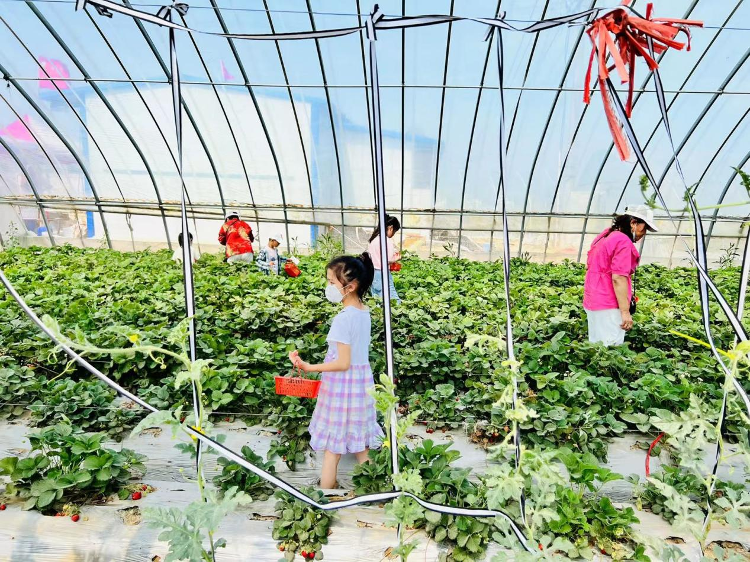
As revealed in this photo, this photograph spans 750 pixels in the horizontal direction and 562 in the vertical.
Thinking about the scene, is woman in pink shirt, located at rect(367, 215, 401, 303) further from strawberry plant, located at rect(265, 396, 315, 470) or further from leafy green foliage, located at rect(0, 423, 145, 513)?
leafy green foliage, located at rect(0, 423, 145, 513)

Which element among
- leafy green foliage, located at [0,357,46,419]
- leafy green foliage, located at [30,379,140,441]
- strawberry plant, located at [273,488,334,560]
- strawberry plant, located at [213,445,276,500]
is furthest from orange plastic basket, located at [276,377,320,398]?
leafy green foliage, located at [0,357,46,419]

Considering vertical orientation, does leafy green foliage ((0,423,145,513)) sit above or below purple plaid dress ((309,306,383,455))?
below

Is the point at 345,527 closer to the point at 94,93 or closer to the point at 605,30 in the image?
the point at 605,30

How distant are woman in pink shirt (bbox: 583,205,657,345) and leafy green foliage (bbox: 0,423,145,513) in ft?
12.8

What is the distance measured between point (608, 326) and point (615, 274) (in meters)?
0.54

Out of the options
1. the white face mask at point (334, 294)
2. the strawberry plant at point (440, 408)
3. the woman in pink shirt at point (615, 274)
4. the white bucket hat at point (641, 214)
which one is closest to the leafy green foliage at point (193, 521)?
the white face mask at point (334, 294)

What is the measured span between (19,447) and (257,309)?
252cm

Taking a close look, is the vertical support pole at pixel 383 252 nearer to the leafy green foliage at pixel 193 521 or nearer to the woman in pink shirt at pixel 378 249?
the leafy green foliage at pixel 193 521

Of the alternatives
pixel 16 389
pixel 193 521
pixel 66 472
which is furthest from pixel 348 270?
pixel 16 389

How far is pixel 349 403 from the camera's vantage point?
2756 mm

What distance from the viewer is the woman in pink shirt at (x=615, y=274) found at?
438 centimetres

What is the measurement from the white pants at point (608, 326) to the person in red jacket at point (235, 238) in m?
6.29

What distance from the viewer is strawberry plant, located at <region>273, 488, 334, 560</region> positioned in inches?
84.7

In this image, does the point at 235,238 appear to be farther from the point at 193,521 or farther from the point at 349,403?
the point at 193,521
